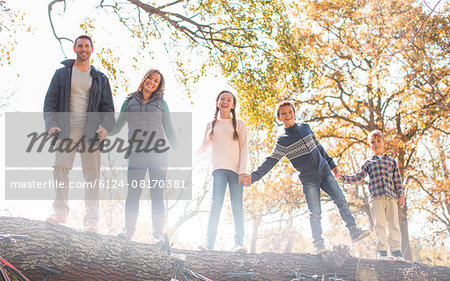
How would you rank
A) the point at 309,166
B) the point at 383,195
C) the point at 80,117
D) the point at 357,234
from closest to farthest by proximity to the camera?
the point at 80,117 → the point at 357,234 → the point at 309,166 → the point at 383,195

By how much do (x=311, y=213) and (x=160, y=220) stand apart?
1.67 m

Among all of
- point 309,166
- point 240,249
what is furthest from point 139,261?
point 309,166

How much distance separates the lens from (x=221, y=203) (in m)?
4.05

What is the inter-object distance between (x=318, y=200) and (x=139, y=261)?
2.13 m

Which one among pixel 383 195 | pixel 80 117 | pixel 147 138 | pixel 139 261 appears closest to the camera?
pixel 139 261

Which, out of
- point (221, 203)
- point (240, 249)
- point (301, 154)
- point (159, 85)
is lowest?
point (240, 249)

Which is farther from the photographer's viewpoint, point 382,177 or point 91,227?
point 382,177

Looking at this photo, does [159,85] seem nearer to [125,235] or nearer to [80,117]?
[80,117]

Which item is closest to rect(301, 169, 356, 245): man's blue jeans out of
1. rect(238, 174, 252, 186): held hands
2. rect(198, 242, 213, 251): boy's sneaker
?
rect(238, 174, 252, 186): held hands

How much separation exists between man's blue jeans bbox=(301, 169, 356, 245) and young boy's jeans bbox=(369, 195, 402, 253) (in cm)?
59

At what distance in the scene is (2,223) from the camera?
3.13 meters

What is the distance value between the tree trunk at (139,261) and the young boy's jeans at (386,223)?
1.81 feet

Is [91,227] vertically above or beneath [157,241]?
above

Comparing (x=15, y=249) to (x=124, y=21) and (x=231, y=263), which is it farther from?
(x=124, y=21)
